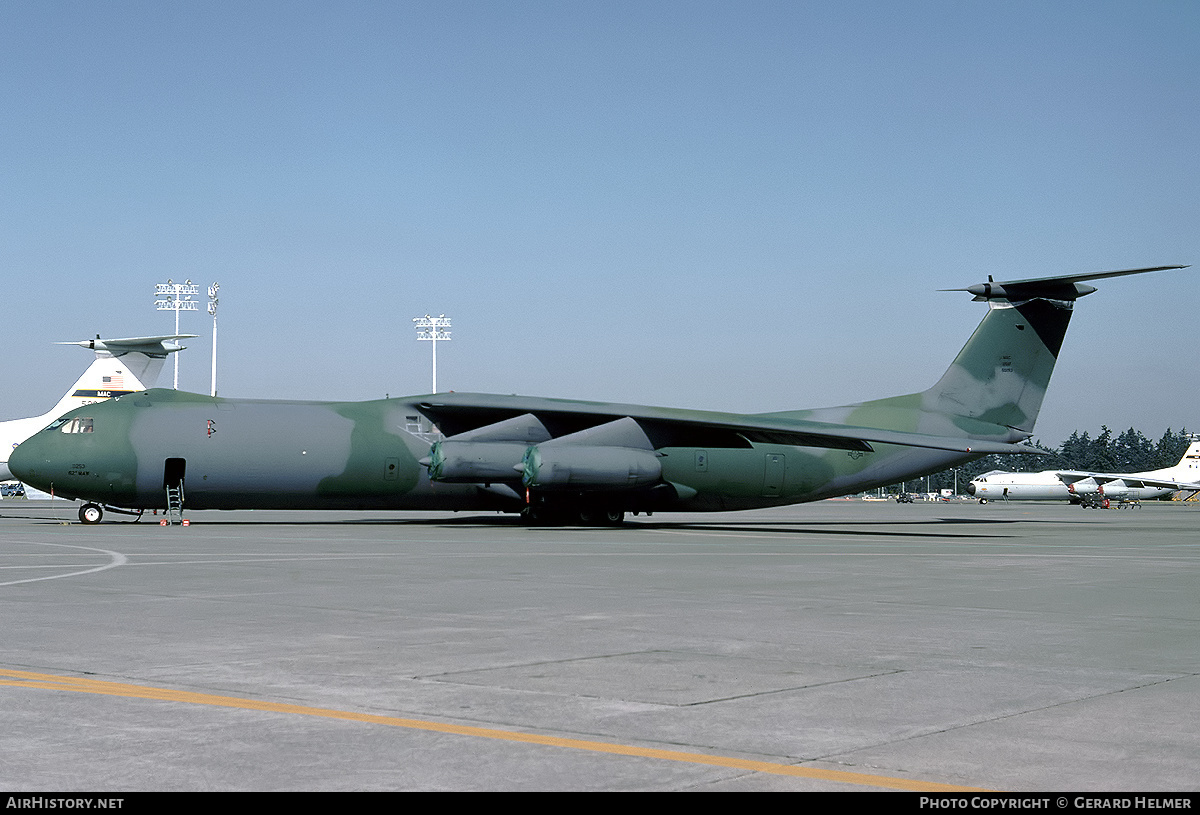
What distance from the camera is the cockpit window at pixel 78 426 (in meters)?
29.6

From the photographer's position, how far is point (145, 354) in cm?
4988

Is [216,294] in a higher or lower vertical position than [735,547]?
higher

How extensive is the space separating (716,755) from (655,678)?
7.32ft

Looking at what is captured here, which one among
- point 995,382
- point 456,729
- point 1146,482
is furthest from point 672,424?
point 1146,482

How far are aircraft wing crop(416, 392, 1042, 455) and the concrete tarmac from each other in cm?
1342

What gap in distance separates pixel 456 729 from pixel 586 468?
79.0 ft

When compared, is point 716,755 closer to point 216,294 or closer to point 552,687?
point 552,687

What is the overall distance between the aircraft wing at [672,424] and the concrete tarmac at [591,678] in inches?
528

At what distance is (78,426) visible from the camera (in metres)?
29.6

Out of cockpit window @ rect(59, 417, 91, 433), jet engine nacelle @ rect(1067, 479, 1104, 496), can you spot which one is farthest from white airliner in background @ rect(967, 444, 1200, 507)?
cockpit window @ rect(59, 417, 91, 433)

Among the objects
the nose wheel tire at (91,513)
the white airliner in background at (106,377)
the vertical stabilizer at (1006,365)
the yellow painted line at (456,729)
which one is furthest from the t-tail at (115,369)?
the yellow painted line at (456,729)

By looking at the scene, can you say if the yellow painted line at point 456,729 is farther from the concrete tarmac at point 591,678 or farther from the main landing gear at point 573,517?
the main landing gear at point 573,517

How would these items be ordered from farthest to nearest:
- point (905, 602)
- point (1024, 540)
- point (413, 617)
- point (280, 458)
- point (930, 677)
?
point (280, 458) → point (1024, 540) → point (905, 602) → point (413, 617) → point (930, 677)
